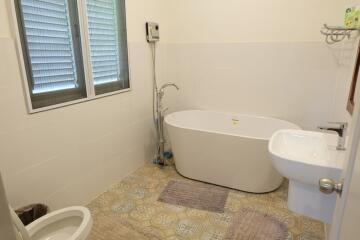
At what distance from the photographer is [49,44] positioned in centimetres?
176

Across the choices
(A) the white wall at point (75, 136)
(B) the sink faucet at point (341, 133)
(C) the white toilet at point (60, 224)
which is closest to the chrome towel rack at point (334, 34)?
(B) the sink faucet at point (341, 133)

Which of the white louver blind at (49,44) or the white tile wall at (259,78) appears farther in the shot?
the white tile wall at (259,78)

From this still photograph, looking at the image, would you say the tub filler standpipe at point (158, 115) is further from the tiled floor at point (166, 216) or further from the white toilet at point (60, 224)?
the white toilet at point (60, 224)

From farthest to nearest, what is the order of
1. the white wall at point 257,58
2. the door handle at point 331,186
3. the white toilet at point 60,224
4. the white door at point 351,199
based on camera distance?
the white wall at point 257,58
the white toilet at point 60,224
the door handle at point 331,186
the white door at point 351,199

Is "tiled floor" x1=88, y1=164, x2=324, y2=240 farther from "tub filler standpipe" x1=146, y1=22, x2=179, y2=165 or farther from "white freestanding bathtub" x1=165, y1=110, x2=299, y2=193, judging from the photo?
"tub filler standpipe" x1=146, y1=22, x2=179, y2=165

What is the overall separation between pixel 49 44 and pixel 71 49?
0.21 meters

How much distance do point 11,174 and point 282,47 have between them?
269 centimetres

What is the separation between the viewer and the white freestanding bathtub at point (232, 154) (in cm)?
228

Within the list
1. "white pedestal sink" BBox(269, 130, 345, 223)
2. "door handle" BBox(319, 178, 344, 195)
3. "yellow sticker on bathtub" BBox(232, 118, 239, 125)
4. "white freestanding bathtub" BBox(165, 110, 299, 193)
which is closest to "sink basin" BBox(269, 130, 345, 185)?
"white pedestal sink" BBox(269, 130, 345, 223)

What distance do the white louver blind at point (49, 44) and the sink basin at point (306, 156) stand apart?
1.64m

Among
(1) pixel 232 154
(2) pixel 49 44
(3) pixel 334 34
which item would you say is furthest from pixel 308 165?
(2) pixel 49 44

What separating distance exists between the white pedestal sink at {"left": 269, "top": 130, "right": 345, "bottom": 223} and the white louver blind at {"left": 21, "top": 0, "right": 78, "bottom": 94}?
1643 millimetres

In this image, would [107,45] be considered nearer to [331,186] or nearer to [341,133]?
[341,133]

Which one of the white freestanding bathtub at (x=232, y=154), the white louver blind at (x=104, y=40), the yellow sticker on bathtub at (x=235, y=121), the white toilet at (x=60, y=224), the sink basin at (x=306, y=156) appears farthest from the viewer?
the yellow sticker on bathtub at (x=235, y=121)
